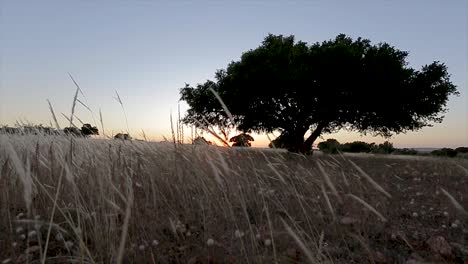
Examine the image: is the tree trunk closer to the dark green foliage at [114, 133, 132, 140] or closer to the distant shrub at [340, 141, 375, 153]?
the distant shrub at [340, 141, 375, 153]

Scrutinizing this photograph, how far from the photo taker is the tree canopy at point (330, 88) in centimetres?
2686

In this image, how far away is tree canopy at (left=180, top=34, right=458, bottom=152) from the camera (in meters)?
26.9

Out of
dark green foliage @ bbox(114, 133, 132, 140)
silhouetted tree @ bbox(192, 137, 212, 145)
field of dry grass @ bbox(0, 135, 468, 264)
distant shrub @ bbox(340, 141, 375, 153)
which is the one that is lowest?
field of dry grass @ bbox(0, 135, 468, 264)

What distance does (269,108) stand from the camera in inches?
1168

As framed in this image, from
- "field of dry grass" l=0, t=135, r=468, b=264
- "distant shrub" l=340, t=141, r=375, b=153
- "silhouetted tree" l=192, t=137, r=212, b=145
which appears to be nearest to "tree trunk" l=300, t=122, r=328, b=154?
"distant shrub" l=340, t=141, r=375, b=153

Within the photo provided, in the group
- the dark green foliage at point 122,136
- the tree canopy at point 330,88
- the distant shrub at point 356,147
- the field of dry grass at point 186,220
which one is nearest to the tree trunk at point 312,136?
the tree canopy at point 330,88

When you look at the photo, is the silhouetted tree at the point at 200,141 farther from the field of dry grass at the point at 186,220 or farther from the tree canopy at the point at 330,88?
the tree canopy at the point at 330,88

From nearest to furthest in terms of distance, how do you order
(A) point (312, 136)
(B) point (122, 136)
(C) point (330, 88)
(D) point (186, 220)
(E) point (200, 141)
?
(D) point (186, 220) → (E) point (200, 141) → (B) point (122, 136) → (C) point (330, 88) → (A) point (312, 136)

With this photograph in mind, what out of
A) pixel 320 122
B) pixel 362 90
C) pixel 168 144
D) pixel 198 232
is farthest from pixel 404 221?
pixel 320 122

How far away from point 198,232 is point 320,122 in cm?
2579

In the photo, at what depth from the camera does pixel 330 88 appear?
27609 millimetres

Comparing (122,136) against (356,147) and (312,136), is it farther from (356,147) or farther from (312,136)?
(356,147)

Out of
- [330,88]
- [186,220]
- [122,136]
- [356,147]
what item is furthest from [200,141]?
[356,147]

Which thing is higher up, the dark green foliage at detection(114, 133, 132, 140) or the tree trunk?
the tree trunk
